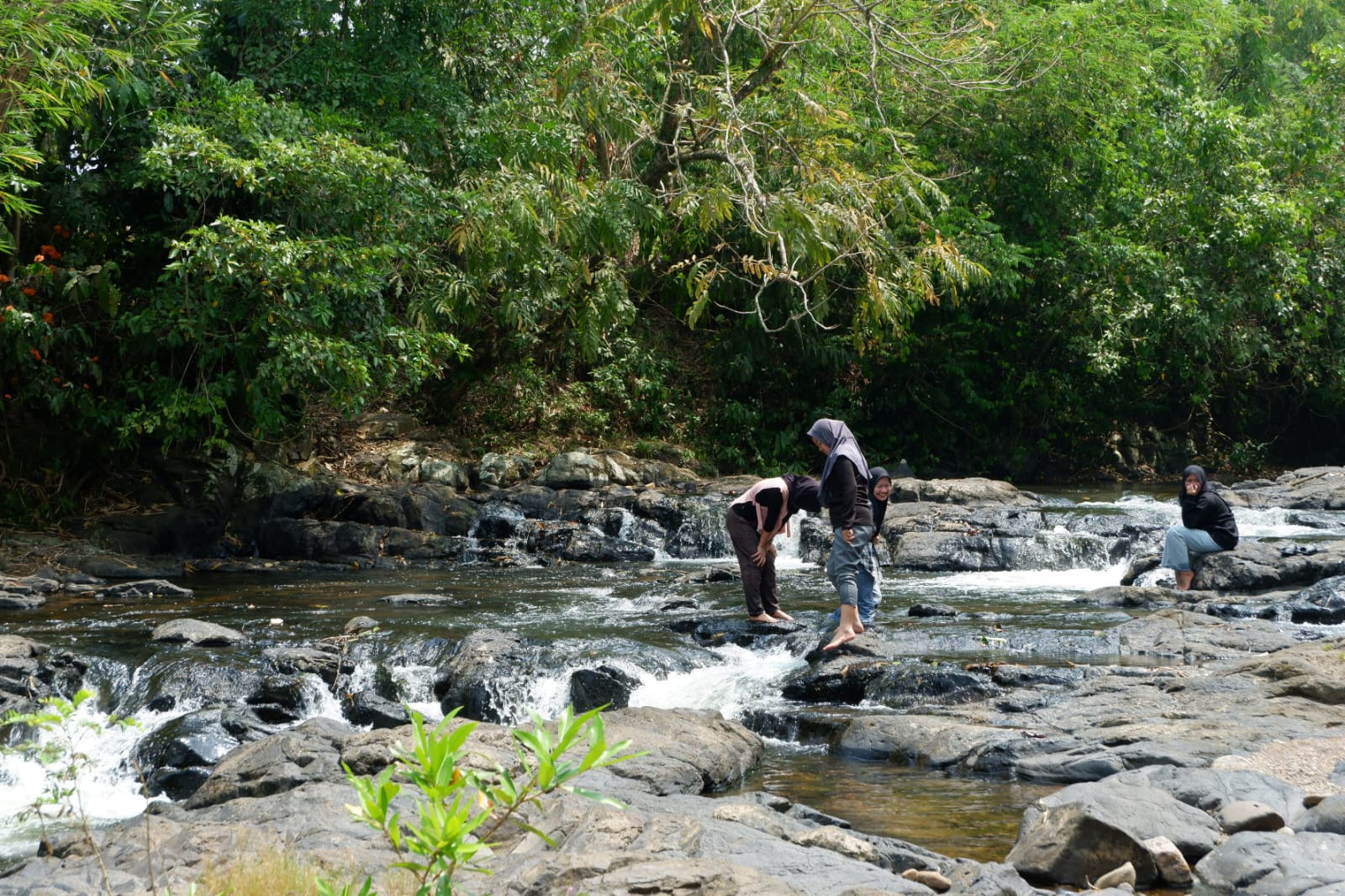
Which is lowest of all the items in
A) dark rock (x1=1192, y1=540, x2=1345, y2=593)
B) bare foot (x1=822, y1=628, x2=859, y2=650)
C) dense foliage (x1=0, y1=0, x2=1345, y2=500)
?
bare foot (x1=822, y1=628, x2=859, y2=650)

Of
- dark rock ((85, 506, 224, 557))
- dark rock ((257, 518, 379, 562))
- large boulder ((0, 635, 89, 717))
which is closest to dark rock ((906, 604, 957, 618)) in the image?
large boulder ((0, 635, 89, 717))

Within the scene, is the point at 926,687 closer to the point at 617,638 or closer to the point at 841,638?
the point at 841,638

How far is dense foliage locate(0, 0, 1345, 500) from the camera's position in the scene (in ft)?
46.1

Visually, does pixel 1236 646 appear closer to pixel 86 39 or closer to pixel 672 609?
pixel 672 609

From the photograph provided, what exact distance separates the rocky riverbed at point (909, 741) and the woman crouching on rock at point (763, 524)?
34cm

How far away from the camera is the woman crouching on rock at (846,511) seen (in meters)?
8.66

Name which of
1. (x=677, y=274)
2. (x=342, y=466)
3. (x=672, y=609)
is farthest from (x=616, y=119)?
(x=672, y=609)

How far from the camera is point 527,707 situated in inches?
337

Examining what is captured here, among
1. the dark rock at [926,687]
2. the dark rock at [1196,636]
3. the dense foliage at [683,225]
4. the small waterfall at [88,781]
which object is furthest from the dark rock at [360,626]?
the dark rock at [1196,636]

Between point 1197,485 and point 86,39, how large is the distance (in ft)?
37.5

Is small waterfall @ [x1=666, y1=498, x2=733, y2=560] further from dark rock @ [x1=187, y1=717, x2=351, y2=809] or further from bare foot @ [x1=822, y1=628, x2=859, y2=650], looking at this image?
dark rock @ [x1=187, y1=717, x2=351, y2=809]

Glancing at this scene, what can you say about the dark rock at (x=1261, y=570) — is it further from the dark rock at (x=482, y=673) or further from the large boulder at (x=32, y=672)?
the large boulder at (x=32, y=672)

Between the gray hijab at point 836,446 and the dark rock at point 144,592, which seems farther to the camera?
the dark rock at point 144,592

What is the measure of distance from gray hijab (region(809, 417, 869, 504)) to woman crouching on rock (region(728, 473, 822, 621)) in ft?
1.48
